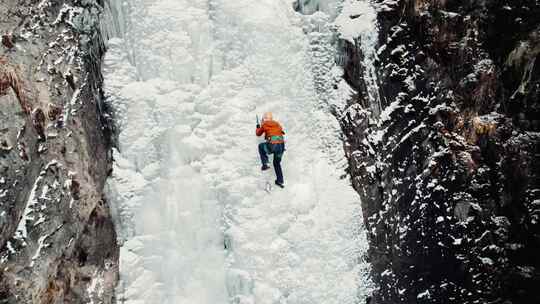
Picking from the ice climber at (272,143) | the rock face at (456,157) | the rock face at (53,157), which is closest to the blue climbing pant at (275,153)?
the ice climber at (272,143)

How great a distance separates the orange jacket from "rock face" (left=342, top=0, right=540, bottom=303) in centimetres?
127

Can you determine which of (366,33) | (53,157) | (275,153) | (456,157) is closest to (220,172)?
(275,153)

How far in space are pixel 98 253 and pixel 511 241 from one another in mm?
4897

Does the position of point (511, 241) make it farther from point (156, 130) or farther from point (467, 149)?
point (156, 130)

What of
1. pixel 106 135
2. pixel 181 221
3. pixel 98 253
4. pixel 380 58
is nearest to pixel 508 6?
pixel 380 58

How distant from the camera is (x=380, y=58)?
666 centimetres

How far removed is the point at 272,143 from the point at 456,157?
7.38 feet

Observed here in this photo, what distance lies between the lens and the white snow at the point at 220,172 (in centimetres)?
620

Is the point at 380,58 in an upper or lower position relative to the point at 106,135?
upper

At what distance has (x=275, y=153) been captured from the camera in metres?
6.28

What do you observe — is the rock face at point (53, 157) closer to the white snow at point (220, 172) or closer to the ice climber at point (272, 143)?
the white snow at point (220, 172)

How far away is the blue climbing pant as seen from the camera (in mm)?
6246

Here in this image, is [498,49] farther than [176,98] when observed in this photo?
No

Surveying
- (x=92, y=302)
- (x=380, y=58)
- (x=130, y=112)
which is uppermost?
(x=380, y=58)
